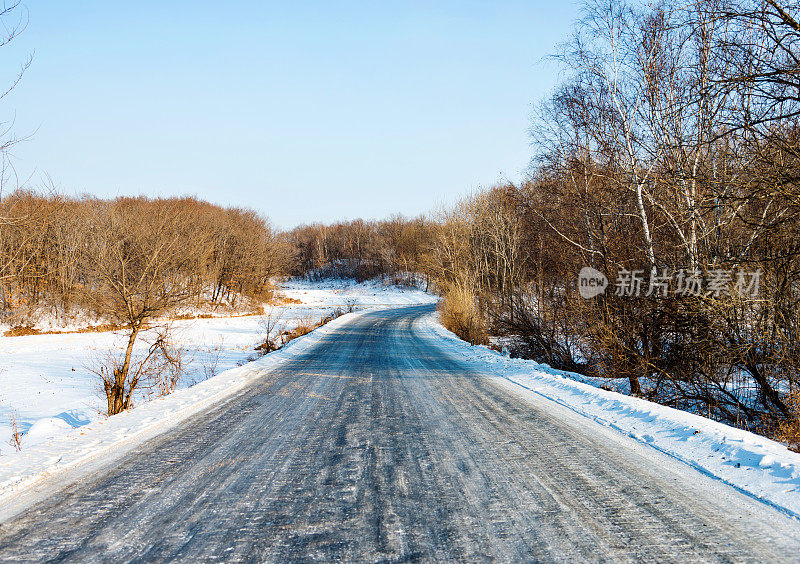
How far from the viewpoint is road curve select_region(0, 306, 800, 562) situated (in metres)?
2.49

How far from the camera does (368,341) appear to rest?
16484 millimetres

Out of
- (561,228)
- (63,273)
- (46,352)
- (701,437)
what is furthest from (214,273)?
(701,437)

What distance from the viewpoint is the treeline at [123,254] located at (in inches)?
365

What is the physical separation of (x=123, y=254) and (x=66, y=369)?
848 cm

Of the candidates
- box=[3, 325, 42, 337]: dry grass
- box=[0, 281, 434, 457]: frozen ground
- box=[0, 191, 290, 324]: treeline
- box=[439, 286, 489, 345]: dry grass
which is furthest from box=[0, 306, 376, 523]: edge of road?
box=[3, 325, 42, 337]: dry grass

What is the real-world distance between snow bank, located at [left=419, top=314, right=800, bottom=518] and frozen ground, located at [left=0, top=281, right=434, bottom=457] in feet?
22.0

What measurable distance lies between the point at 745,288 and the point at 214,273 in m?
39.9

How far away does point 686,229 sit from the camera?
9039 mm

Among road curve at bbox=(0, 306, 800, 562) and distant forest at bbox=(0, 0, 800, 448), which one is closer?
road curve at bbox=(0, 306, 800, 562)

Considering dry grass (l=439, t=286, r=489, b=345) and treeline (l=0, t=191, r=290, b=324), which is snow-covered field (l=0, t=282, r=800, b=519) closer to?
dry grass (l=439, t=286, r=489, b=345)

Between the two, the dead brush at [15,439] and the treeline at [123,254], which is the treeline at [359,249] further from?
the dead brush at [15,439]

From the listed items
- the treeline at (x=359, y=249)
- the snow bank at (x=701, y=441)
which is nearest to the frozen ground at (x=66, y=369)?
the snow bank at (x=701, y=441)

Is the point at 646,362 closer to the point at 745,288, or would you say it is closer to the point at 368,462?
the point at 745,288

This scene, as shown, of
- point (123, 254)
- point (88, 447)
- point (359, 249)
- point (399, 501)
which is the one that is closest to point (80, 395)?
point (123, 254)
